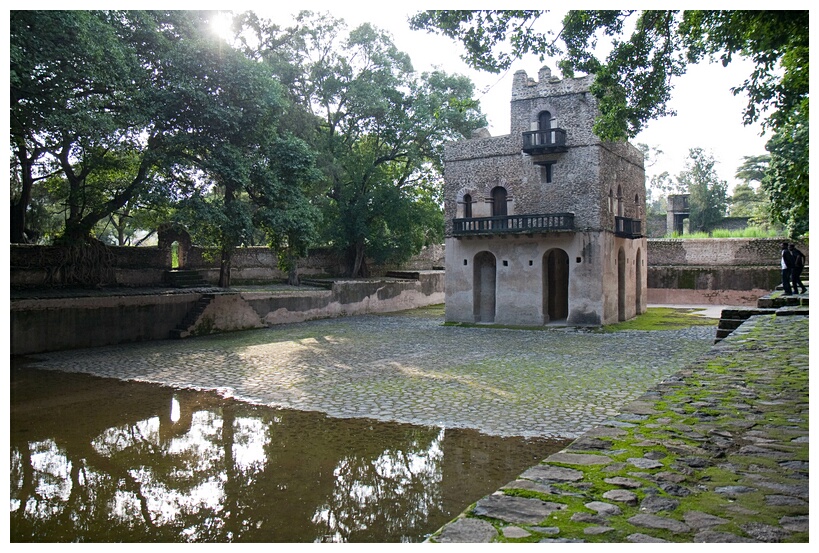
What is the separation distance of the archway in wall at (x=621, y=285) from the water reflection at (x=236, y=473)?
17.3 metres

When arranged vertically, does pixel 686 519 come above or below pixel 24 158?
below

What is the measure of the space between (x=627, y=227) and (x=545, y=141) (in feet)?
15.5

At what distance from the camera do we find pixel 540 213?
22.5 metres

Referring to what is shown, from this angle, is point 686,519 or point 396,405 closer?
point 686,519

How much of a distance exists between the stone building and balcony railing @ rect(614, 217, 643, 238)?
0.04m

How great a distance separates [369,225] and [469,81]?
840 cm

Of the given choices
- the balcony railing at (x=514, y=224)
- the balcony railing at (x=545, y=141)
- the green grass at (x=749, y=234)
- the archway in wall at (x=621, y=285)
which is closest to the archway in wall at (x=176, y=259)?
the balcony railing at (x=514, y=224)

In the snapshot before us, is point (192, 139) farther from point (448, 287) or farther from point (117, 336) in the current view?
point (448, 287)

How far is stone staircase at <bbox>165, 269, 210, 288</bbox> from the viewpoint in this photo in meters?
24.1

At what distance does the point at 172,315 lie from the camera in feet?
65.6

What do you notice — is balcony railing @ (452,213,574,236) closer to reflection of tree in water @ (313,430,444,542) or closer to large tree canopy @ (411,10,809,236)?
large tree canopy @ (411,10,809,236)

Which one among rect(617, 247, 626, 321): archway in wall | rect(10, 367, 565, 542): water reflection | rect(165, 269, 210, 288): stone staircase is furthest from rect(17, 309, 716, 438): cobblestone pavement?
rect(165, 269, 210, 288): stone staircase

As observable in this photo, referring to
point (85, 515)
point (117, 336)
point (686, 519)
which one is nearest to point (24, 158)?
point (117, 336)

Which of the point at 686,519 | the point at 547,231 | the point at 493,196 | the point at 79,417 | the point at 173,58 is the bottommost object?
the point at 79,417
